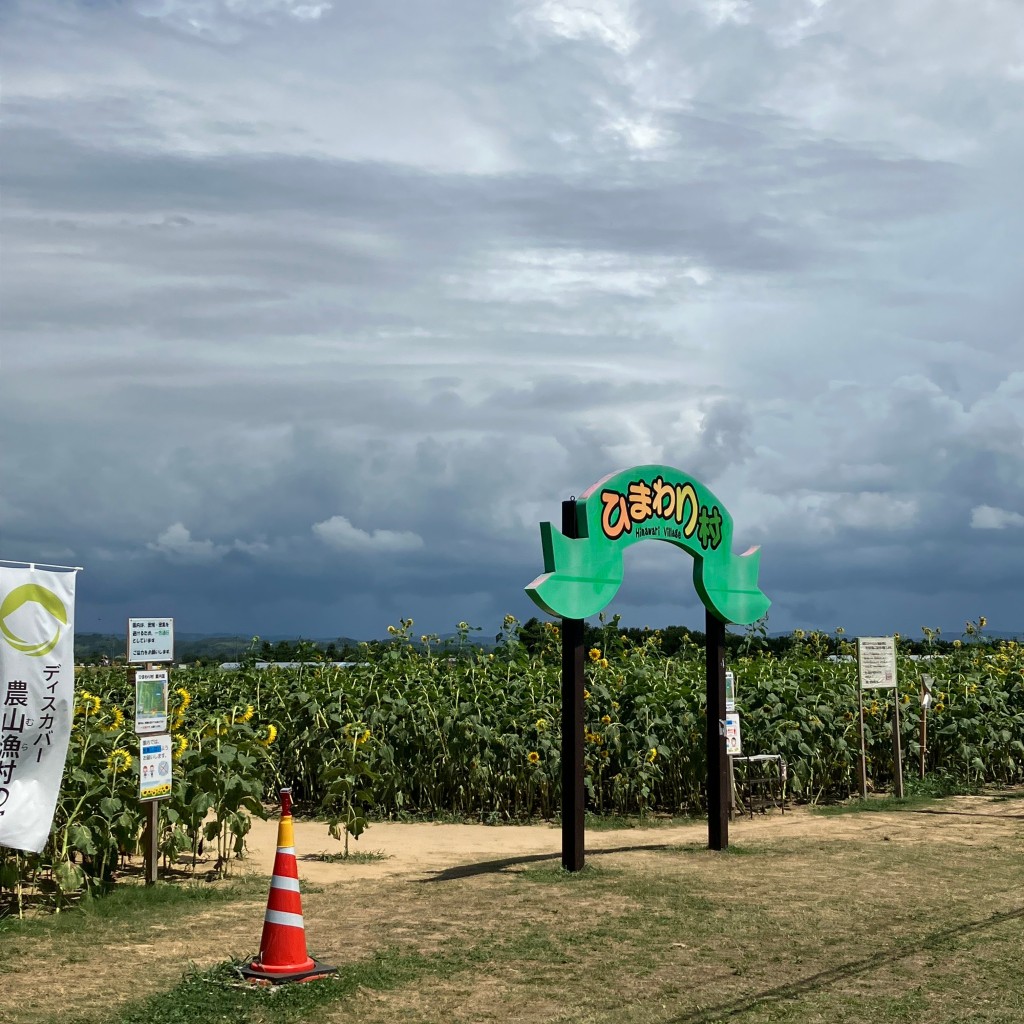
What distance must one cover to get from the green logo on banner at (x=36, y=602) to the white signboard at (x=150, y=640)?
4.10 feet

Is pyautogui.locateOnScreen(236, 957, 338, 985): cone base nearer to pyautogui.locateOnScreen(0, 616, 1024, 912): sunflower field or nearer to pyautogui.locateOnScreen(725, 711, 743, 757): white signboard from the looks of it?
pyautogui.locateOnScreen(0, 616, 1024, 912): sunflower field

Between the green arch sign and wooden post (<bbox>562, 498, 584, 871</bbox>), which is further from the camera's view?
wooden post (<bbox>562, 498, 584, 871</bbox>)

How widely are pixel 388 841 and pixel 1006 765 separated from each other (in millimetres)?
9523

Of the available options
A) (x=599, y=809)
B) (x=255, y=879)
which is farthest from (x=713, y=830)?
(x=255, y=879)

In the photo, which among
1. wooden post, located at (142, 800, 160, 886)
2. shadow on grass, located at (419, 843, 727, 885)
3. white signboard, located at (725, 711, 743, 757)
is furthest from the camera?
white signboard, located at (725, 711, 743, 757)

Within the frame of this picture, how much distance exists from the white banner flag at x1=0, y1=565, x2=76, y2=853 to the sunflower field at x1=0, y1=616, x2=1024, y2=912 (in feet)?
2.41

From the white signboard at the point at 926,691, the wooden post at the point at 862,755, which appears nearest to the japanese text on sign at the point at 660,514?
the wooden post at the point at 862,755

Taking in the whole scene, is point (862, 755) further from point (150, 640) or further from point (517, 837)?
point (150, 640)

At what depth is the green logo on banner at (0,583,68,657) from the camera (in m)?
8.73

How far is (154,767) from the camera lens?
979 cm

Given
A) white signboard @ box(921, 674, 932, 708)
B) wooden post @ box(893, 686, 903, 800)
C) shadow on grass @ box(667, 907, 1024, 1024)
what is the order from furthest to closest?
white signboard @ box(921, 674, 932, 708) < wooden post @ box(893, 686, 903, 800) < shadow on grass @ box(667, 907, 1024, 1024)

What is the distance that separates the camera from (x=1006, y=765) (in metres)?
17.6

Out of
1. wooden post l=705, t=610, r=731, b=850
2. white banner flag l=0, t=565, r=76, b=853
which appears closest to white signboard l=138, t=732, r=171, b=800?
white banner flag l=0, t=565, r=76, b=853

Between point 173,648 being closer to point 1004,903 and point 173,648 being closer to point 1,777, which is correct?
point 1,777
